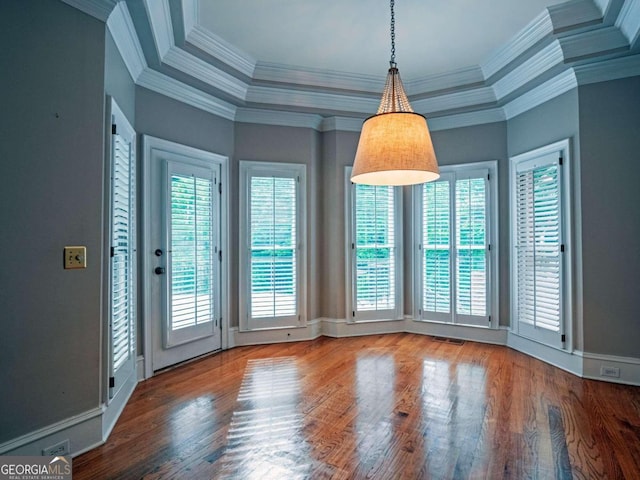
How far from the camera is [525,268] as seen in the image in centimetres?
395

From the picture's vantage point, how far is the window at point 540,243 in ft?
11.6

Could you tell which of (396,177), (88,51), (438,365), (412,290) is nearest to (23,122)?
(88,51)

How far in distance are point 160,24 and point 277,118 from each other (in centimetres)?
177

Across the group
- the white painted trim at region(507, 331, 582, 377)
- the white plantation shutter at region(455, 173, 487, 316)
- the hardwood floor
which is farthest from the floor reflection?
the white painted trim at region(507, 331, 582, 377)

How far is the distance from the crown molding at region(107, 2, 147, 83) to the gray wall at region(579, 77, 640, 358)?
3.71 m

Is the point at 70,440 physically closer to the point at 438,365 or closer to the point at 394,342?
the point at 438,365

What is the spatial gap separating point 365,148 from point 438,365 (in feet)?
7.90

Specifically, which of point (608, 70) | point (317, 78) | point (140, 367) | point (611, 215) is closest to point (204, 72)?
point (317, 78)

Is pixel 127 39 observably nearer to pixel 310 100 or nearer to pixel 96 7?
pixel 96 7

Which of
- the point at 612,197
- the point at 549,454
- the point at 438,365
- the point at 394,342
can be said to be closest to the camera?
the point at 549,454

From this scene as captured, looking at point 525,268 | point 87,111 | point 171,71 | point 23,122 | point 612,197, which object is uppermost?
point 171,71

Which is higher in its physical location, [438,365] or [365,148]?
[365,148]

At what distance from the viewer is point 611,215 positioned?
321 cm

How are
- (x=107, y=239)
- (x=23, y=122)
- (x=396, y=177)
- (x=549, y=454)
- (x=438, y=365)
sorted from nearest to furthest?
(x=23, y=122), (x=549, y=454), (x=107, y=239), (x=396, y=177), (x=438, y=365)
